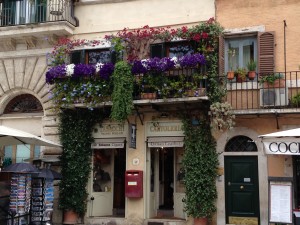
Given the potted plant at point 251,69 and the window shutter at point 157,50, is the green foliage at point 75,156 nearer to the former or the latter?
the window shutter at point 157,50

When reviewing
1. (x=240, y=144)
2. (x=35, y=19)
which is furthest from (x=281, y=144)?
(x=35, y=19)

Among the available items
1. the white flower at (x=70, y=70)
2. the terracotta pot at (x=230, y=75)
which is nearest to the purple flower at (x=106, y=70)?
the white flower at (x=70, y=70)

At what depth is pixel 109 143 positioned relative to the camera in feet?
48.3

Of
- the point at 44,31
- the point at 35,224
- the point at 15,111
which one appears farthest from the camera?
the point at 15,111

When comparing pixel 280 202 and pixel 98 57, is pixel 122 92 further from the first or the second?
pixel 280 202

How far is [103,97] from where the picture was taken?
14.1 meters

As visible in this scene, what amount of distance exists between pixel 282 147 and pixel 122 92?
4.88 meters

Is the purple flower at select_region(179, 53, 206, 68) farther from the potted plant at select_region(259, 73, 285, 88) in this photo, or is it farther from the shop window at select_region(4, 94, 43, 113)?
the shop window at select_region(4, 94, 43, 113)

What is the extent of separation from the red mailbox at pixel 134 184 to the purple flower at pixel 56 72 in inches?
150

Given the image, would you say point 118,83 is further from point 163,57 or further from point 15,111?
point 15,111

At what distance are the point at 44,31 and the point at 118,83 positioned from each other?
3.47 m

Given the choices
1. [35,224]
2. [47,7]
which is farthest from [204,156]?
[47,7]

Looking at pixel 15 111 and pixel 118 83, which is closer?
pixel 118 83

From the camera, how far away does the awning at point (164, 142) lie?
13905 millimetres
